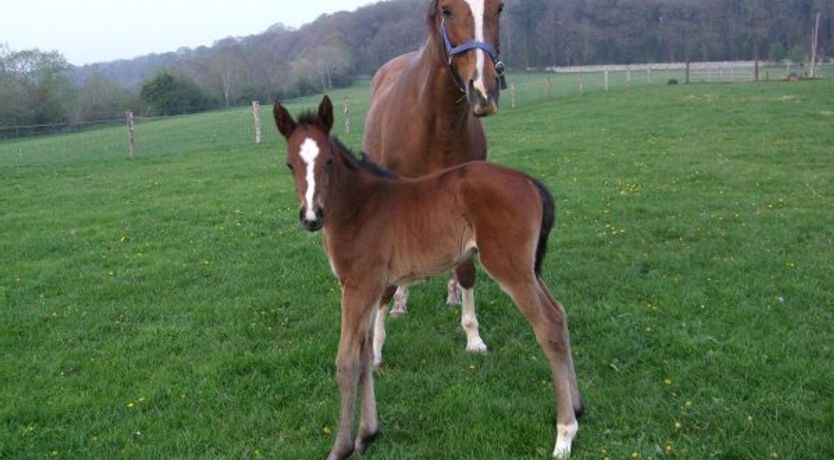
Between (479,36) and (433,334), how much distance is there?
2465 millimetres

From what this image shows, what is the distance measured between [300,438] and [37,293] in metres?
4.35

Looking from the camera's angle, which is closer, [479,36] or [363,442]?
[363,442]

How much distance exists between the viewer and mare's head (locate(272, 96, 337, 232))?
337cm

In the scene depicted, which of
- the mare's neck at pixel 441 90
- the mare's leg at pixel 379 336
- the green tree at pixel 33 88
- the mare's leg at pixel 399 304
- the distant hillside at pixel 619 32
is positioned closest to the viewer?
the mare's neck at pixel 441 90

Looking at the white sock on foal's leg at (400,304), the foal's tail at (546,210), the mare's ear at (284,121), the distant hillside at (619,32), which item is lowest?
the white sock on foal's leg at (400,304)

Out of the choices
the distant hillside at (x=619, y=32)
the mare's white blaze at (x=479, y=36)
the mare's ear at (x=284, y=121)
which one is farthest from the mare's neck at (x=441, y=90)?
the distant hillside at (x=619, y=32)

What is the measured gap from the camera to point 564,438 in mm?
3688

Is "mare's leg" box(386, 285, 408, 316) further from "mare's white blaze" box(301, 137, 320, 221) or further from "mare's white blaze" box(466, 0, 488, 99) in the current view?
"mare's white blaze" box(301, 137, 320, 221)

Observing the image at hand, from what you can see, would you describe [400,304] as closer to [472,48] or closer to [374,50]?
[472,48]

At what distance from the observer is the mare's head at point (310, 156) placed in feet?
11.0

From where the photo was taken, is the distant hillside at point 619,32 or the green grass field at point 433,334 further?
the distant hillside at point 619,32

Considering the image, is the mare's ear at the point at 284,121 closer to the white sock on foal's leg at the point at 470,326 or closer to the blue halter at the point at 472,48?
the blue halter at the point at 472,48

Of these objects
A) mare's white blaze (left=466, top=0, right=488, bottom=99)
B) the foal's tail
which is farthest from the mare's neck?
the foal's tail

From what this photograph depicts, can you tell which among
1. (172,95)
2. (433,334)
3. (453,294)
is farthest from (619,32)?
(433,334)
